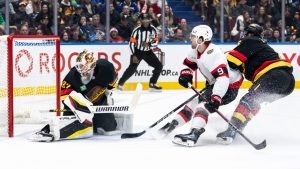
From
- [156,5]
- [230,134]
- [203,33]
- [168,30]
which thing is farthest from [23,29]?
[230,134]

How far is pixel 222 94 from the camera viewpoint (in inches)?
217

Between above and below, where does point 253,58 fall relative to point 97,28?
above

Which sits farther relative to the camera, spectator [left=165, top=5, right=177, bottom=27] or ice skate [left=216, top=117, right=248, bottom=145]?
spectator [left=165, top=5, right=177, bottom=27]

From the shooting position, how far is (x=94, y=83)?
19.2 feet

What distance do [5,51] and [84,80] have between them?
732 millimetres

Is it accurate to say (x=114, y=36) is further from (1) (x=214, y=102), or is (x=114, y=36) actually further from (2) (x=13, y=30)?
(1) (x=214, y=102)

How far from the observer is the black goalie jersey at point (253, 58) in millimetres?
5699

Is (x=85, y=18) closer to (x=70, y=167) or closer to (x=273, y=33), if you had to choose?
(x=273, y=33)

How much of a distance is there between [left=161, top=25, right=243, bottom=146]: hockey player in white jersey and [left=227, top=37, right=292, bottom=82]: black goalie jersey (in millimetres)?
74

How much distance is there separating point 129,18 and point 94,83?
572 cm

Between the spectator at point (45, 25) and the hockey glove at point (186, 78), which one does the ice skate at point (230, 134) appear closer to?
the hockey glove at point (186, 78)

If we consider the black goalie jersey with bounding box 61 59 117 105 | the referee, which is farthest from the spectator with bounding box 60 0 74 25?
the black goalie jersey with bounding box 61 59 117 105

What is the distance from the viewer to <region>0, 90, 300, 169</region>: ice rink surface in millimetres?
4770

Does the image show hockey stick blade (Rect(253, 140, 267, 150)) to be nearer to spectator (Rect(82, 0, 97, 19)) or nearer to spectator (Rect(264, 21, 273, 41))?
spectator (Rect(82, 0, 97, 19))
